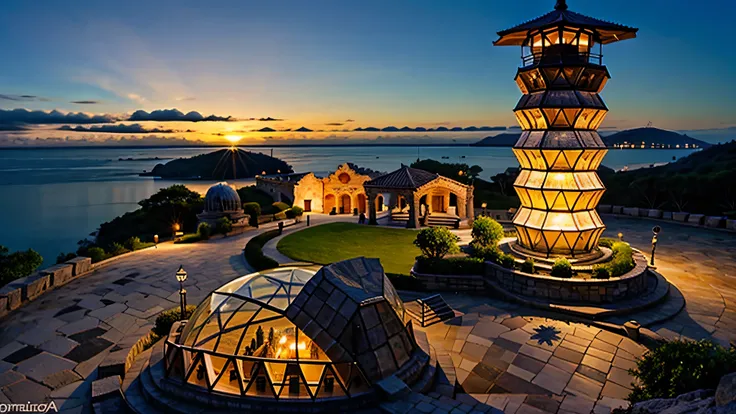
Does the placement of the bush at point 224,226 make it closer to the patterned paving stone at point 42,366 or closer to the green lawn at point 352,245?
the green lawn at point 352,245

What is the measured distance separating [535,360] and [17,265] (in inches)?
959

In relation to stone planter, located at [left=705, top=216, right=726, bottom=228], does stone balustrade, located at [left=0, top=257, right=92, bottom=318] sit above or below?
below

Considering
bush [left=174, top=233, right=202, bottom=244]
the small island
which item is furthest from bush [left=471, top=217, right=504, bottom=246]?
the small island

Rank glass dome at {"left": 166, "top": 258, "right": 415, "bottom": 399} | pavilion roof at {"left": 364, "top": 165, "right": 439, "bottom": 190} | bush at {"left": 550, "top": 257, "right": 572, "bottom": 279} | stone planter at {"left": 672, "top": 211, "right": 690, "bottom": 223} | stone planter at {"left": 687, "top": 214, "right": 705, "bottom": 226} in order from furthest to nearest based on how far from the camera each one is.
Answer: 1. pavilion roof at {"left": 364, "top": 165, "right": 439, "bottom": 190}
2. stone planter at {"left": 672, "top": 211, "right": 690, "bottom": 223}
3. stone planter at {"left": 687, "top": 214, "right": 705, "bottom": 226}
4. bush at {"left": 550, "top": 257, "right": 572, "bottom": 279}
5. glass dome at {"left": 166, "top": 258, "right": 415, "bottom": 399}

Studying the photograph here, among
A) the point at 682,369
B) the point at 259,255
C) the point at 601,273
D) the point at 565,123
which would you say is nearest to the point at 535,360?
the point at 682,369

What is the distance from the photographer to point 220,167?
154 meters

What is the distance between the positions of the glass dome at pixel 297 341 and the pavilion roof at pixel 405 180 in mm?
24143

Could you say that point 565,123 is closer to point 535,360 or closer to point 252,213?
point 535,360

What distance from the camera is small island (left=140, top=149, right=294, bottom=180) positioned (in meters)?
154

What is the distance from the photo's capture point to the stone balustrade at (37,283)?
16.3 m

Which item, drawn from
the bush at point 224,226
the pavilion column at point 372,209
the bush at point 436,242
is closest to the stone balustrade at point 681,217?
the pavilion column at point 372,209

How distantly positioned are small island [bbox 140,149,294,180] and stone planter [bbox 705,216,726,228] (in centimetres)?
12853

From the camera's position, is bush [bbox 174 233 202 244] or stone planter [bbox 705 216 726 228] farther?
bush [bbox 174 233 202 244]

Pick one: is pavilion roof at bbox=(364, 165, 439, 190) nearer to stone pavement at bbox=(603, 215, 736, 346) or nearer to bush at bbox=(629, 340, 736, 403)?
stone pavement at bbox=(603, 215, 736, 346)
